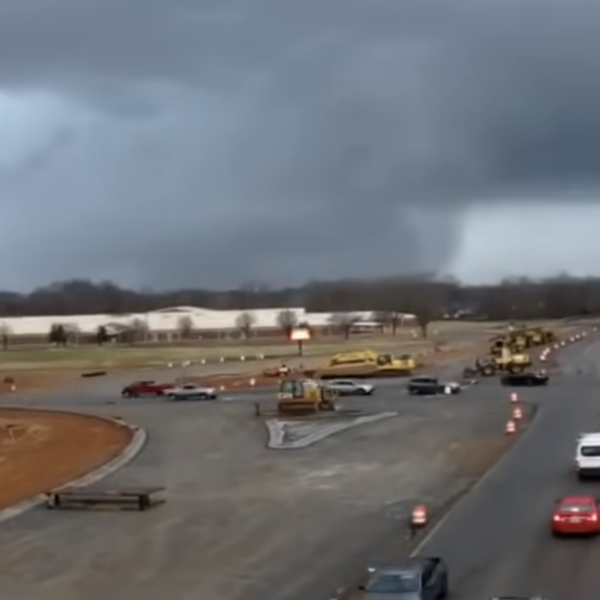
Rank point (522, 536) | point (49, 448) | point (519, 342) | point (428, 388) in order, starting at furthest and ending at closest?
point (519, 342)
point (428, 388)
point (49, 448)
point (522, 536)

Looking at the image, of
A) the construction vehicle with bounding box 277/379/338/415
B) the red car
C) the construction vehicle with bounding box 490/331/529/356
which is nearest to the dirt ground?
the construction vehicle with bounding box 277/379/338/415

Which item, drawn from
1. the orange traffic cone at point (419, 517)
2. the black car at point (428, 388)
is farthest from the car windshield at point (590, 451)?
the black car at point (428, 388)

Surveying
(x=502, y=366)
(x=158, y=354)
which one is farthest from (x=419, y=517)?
(x=158, y=354)

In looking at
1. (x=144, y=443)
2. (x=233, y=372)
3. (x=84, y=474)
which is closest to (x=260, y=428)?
(x=144, y=443)

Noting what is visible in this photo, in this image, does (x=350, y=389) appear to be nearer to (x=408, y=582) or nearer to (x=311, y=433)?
(x=311, y=433)

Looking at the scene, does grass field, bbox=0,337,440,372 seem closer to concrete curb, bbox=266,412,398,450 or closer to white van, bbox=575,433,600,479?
concrete curb, bbox=266,412,398,450

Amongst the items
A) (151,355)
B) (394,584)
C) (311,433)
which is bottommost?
(311,433)

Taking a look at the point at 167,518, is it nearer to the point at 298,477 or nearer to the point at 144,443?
the point at 298,477
